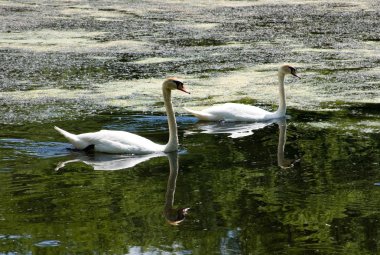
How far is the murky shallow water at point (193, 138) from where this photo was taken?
4.97 metres

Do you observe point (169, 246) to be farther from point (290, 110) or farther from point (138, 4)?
point (138, 4)

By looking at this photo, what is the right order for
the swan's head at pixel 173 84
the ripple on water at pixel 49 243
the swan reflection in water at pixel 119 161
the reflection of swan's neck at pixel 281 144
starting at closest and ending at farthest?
1. the ripple on water at pixel 49 243
2. the swan reflection in water at pixel 119 161
3. the reflection of swan's neck at pixel 281 144
4. the swan's head at pixel 173 84

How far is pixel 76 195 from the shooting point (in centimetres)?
583

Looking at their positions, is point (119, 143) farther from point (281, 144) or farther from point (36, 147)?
point (281, 144)

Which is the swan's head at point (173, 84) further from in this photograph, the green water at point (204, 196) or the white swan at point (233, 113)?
the white swan at point (233, 113)

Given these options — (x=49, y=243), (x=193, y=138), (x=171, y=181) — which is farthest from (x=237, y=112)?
(x=49, y=243)

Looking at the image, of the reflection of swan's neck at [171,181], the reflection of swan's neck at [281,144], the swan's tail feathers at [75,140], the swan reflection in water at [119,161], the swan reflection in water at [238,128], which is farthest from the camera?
the swan reflection in water at [238,128]

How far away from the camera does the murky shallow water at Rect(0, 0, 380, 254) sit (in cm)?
497

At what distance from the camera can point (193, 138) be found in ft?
25.9

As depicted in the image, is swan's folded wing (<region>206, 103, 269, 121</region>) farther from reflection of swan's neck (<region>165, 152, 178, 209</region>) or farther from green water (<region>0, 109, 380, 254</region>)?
reflection of swan's neck (<region>165, 152, 178, 209</region>)

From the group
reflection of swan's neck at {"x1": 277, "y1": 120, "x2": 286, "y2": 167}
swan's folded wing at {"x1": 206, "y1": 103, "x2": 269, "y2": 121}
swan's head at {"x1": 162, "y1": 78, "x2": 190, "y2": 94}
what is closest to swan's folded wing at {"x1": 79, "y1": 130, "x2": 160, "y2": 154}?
swan's head at {"x1": 162, "y1": 78, "x2": 190, "y2": 94}

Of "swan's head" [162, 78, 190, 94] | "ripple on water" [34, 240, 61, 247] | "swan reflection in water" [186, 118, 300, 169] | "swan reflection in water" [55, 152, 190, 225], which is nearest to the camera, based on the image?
"ripple on water" [34, 240, 61, 247]

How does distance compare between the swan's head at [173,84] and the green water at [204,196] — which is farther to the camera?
the swan's head at [173,84]

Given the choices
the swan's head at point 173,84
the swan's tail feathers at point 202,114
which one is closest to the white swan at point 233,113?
the swan's tail feathers at point 202,114
